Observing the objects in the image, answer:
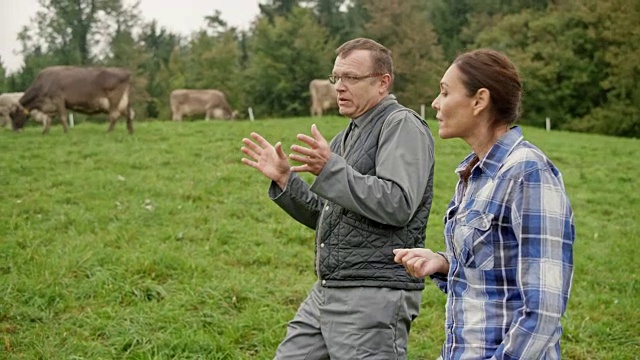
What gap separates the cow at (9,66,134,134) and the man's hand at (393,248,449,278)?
46.2ft

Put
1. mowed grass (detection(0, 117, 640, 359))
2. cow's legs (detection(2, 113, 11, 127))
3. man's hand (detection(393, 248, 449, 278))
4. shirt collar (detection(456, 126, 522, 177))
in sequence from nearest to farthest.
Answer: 1. shirt collar (detection(456, 126, 522, 177))
2. man's hand (detection(393, 248, 449, 278))
3. mowed grass (detection(0, 117, 640, 359))
4. cow's legs (detection(2, 113, 11, 127))

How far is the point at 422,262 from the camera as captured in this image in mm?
2326

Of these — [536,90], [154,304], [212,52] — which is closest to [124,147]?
[154,304]

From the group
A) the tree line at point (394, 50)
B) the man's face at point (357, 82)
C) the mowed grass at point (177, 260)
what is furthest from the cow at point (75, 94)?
the tree line at point (394, 50)

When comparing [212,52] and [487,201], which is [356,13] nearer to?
[212,52]

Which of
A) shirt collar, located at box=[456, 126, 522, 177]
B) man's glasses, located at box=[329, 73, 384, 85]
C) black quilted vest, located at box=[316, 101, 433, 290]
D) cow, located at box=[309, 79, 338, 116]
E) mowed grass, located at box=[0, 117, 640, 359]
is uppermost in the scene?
man's glasses, located at box=[329, 73, 384, 85]

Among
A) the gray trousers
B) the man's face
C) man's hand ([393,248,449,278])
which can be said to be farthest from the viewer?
the man's face

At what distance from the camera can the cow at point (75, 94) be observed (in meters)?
15.7

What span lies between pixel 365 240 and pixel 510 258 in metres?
1.04

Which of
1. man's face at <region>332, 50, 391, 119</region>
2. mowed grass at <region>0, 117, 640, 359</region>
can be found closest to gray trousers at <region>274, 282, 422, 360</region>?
man's face at <region>332, 50, 391, 119</region>

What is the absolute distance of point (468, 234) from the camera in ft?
6.82

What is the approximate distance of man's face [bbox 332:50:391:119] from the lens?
3.12 meters

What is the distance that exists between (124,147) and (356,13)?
1384 inches

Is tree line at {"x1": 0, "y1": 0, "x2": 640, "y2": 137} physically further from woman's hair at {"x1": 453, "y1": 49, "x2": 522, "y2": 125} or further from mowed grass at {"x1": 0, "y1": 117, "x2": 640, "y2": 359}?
woman's hair at {"x1": 453, "y1": 49, "x2": 522, "y2": 125}
